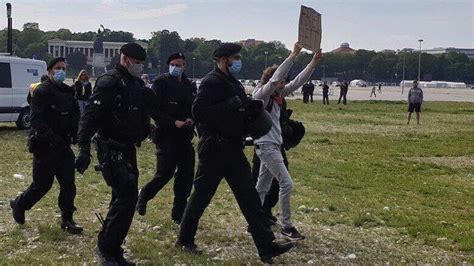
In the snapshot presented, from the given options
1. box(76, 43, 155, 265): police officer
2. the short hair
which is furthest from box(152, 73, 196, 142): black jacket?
box(76, 43, 155, 265): police officer

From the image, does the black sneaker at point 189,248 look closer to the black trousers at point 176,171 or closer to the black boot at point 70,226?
the black trousers at point 176,171

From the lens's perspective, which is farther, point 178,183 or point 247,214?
point 178,183

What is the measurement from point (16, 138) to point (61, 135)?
10640mm

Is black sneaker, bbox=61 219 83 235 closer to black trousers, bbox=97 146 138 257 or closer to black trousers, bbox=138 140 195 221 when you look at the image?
black trousers, bbox=138 140 195 221

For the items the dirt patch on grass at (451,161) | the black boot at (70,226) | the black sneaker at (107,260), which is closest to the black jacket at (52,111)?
the black boot at (70,226)

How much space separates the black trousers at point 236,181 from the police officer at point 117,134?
70 centimetres

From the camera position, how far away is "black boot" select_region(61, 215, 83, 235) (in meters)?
7.02

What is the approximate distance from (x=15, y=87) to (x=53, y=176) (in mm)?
12052

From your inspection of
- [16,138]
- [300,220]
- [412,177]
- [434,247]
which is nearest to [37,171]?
[300,220]

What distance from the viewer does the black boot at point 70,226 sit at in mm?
7016

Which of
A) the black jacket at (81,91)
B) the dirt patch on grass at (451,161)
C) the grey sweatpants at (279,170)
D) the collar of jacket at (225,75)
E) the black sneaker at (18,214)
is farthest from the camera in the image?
the black jacket at (81,91)

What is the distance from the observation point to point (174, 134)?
7.34 metres

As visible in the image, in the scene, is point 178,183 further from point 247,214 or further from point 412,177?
point 412,177

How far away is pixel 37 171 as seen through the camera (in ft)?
23.0
